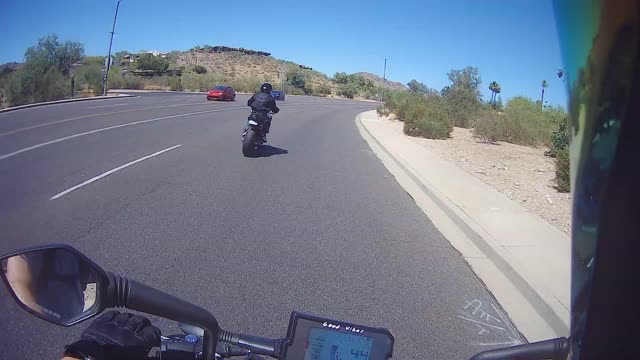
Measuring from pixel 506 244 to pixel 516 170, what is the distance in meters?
9.59

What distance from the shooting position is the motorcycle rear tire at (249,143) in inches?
610

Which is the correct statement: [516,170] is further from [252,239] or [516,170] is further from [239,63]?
[239,63]

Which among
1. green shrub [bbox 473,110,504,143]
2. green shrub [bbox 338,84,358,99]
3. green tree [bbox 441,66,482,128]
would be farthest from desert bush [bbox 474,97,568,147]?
green shrub [bbox 338,84,358,99]

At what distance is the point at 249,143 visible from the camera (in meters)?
15.5

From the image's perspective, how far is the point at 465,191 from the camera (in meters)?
11.9

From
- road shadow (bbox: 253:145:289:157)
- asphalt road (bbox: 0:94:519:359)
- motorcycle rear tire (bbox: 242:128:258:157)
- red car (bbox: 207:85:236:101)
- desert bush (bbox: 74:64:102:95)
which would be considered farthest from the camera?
red car (bbox: 207:85:236:101)

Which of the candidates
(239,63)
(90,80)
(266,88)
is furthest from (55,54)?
(239,63)

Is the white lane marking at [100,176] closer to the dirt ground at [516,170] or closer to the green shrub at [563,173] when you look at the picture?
the dirt ground at [516,170]

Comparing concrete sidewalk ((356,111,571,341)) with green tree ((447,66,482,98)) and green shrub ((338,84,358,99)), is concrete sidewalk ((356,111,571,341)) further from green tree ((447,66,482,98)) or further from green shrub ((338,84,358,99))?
green shrub ((338,84,358,99))

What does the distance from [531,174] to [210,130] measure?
12668 mm

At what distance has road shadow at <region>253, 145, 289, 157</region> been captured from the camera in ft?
53.6

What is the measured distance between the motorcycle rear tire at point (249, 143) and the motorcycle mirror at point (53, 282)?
1329 centimetres

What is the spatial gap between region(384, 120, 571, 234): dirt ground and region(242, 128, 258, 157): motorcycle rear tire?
6.14 m

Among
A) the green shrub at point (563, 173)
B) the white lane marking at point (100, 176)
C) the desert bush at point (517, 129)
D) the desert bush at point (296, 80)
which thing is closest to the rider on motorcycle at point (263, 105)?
the white lane marking at point (100, 176)
